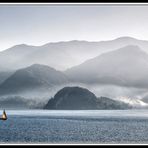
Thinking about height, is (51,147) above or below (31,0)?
below

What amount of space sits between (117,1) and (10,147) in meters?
9.13

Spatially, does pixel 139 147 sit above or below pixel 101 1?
below

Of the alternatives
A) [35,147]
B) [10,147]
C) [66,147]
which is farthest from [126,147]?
[10,147]

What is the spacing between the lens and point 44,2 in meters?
19.6

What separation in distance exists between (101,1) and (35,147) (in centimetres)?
821

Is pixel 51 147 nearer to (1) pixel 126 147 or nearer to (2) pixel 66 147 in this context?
(2) pixel 66 147

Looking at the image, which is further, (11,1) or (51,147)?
(11,1)

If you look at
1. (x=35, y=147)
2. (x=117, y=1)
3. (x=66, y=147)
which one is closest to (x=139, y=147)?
(x=66, y=147)

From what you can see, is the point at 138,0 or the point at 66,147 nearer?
the point at 66,147

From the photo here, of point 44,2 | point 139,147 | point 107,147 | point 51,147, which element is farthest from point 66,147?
point 44,2

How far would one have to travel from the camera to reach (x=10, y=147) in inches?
677

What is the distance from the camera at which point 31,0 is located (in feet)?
64.4

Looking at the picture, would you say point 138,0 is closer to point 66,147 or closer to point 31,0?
point 31,0

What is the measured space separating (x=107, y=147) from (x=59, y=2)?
814 centimetres
